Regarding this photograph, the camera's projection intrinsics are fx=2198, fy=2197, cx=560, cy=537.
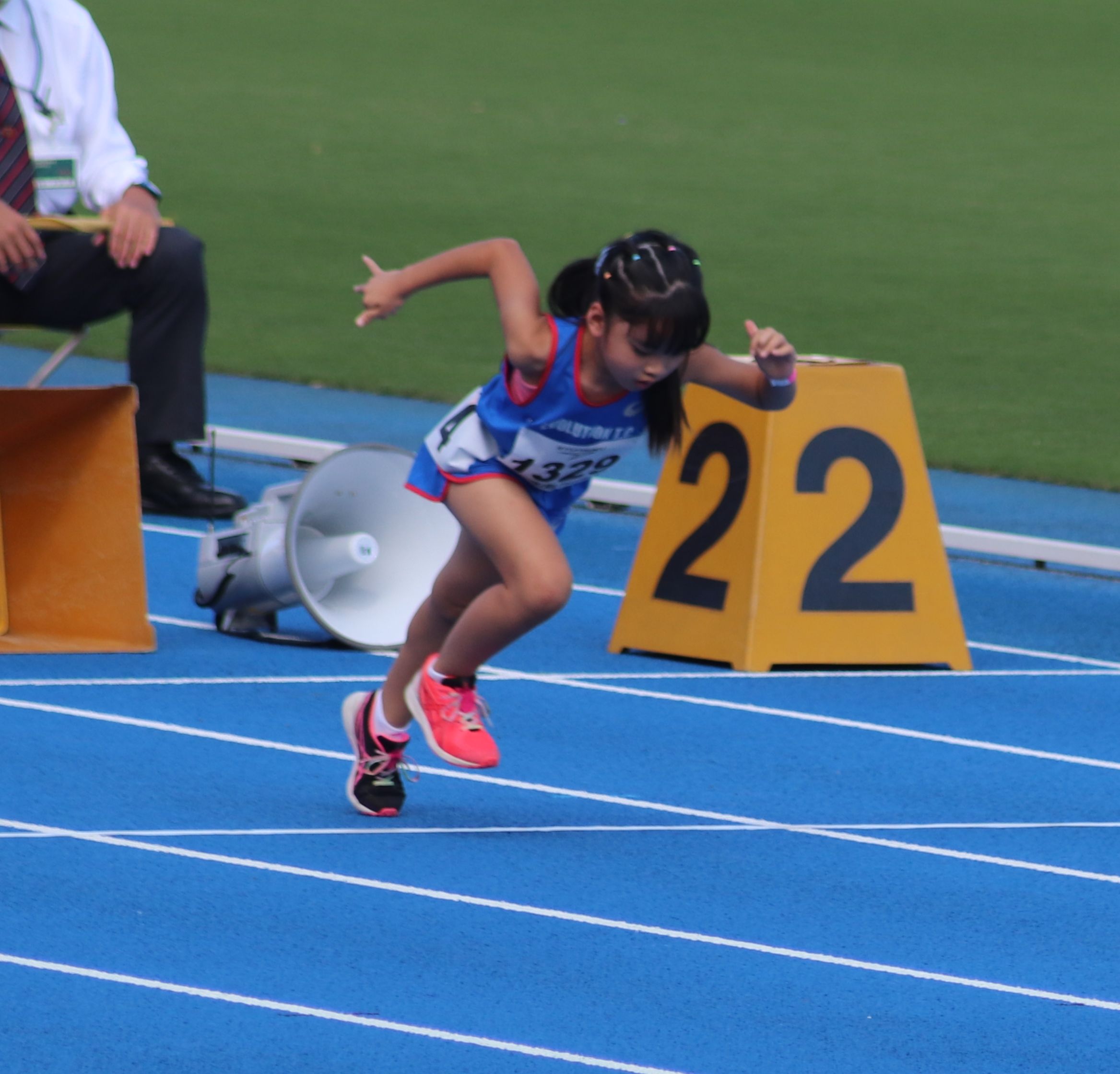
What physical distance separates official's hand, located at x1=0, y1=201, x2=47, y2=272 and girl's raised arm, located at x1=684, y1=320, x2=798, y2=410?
2.69 meters

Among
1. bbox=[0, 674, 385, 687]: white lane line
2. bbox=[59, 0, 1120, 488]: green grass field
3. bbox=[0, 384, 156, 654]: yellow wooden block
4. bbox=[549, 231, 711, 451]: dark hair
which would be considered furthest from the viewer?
bbox=[59, 0, 1120, 488]: green grass field

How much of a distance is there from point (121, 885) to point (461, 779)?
109cm

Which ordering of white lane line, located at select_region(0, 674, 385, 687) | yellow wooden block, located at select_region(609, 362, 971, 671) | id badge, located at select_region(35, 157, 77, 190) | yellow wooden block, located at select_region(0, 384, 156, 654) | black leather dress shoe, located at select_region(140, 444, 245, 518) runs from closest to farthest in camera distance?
white lane line, located at select_region(0, 674, 385, 687), yellow wooden block, located at select_region(0, 384, 156, 654), yellow wooden block, located at select_region(609, 362, 971, 671), id badge, located at select_region(35, 157, 77, 190), black leather dress shoe, located at select_region(140, 444, 245, 518)

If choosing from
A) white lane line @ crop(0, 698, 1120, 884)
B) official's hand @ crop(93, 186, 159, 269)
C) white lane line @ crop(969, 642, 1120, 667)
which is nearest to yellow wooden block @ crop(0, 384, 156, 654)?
white lane line @ crop(0, 698, 1120, 884)

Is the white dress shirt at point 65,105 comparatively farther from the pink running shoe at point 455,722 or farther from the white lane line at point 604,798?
the pink running shoe at point 455,722

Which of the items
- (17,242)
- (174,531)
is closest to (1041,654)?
(174,531)

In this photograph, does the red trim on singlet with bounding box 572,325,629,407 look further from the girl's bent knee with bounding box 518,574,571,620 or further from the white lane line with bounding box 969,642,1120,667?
the white lane line with bounding box 969,642,1120,667

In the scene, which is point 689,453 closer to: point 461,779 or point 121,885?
point 461,779

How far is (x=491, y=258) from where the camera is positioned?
4223 mm

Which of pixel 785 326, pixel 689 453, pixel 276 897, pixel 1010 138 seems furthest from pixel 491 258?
pixel 1010 138

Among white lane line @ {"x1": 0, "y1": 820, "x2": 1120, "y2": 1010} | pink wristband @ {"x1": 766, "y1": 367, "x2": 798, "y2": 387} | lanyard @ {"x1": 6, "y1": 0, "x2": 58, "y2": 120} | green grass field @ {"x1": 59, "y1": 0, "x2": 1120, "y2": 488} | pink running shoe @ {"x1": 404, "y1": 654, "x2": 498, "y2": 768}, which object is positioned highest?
lanyard @ {"x1": 6, "y1": 0, "x2": 58, "y2": 120}

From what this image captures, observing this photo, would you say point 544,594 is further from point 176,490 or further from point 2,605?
point 176,490

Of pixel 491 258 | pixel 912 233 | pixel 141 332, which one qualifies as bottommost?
pixel 912 233

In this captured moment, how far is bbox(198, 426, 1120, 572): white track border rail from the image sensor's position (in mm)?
7117
